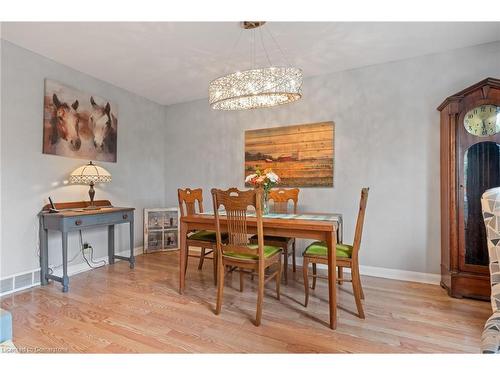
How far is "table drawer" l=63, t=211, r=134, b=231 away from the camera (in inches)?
103

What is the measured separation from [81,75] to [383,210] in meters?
3.93

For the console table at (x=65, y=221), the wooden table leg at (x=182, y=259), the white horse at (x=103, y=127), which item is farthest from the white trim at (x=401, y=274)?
the white horse at (x=103, y=127)

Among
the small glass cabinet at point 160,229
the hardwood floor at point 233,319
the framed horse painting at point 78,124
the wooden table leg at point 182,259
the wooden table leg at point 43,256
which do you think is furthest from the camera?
the small glass cabinet at point 160,229

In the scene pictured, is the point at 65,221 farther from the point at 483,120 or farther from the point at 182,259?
the point at 483,120

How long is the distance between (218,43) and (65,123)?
197cm

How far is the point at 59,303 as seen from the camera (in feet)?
7.45

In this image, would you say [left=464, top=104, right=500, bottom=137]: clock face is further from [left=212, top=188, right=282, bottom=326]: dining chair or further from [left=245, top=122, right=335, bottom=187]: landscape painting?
[left=212, top=188, right=282, bottom=326]: dining chair

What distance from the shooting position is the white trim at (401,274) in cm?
275

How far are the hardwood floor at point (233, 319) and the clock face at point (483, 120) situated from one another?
149 cm

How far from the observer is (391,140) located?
2.92 meters

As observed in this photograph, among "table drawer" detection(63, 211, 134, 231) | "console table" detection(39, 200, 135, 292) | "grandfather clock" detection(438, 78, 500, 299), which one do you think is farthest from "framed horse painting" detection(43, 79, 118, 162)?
"grandfather clock" detection(438, 78, 500, 299)

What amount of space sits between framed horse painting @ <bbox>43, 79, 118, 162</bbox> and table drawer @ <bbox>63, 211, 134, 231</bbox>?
0.80m

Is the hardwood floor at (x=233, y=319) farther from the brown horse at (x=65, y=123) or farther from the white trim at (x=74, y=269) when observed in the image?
the brown horse at (x=65, y=123)
